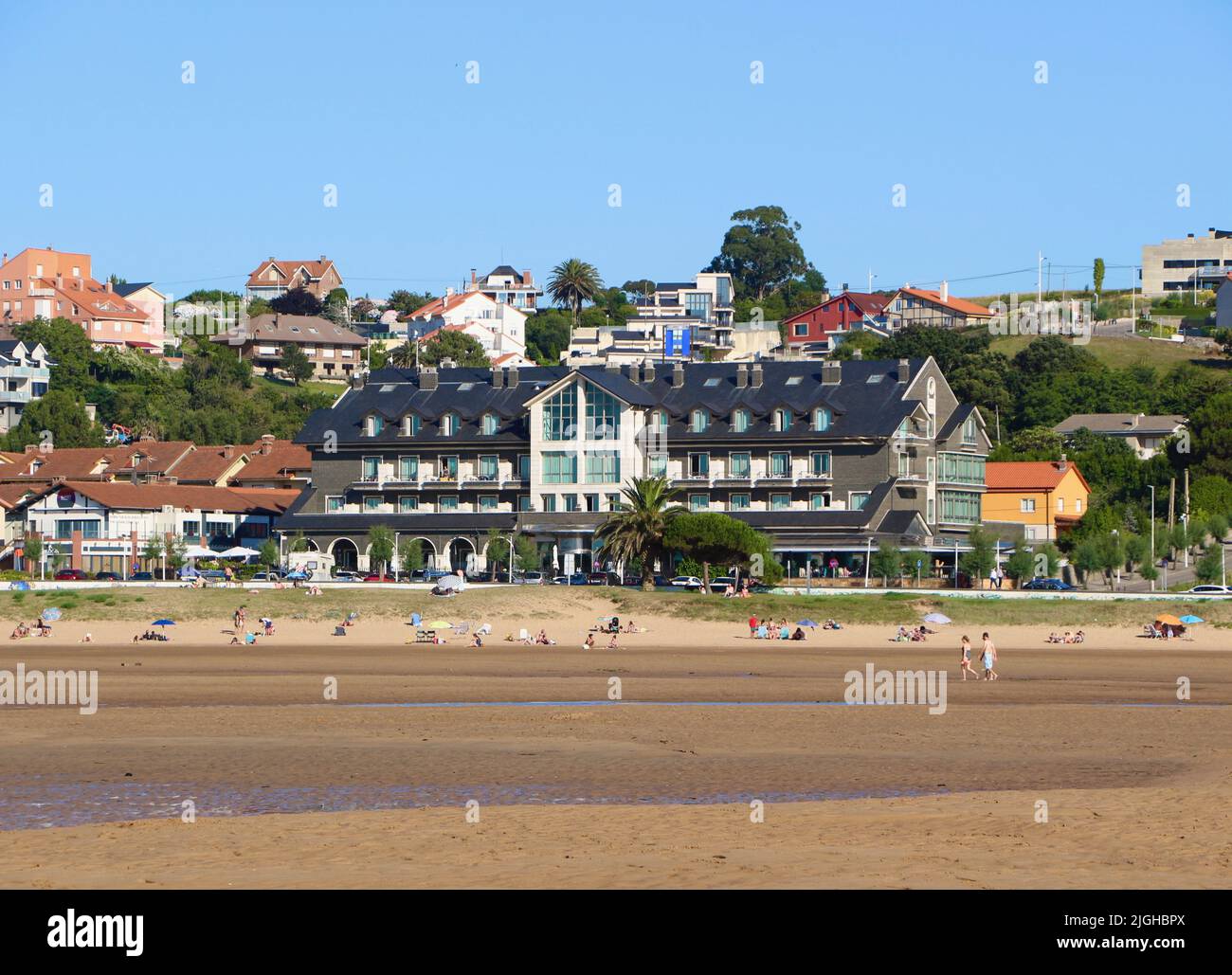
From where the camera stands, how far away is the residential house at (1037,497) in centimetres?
9925

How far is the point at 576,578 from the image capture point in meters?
81.4

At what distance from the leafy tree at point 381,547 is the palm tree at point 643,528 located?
1574 cm

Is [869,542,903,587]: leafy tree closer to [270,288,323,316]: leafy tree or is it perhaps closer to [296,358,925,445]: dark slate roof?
[296,358,925,445]: dark slate roof

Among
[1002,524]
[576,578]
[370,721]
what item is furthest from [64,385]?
[370,721]

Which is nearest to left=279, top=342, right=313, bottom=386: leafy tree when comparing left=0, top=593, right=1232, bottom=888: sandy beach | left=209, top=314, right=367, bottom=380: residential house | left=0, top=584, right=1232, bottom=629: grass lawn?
left=209, top=314, right=367, bottom=380: residential house

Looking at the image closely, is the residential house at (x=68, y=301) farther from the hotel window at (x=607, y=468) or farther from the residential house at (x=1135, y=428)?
the residential house at (x=1135, y=428)

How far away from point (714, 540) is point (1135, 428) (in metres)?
62.0

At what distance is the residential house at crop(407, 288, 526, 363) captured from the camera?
171125 millimetres

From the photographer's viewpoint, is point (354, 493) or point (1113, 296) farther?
point (1113, 296)

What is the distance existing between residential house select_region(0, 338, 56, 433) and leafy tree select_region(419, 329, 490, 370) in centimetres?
3080

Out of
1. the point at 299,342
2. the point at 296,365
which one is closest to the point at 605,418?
the point at 296,365

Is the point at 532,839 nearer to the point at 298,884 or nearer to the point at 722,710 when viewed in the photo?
the point at 298,884

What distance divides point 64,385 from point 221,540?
1833 inches
